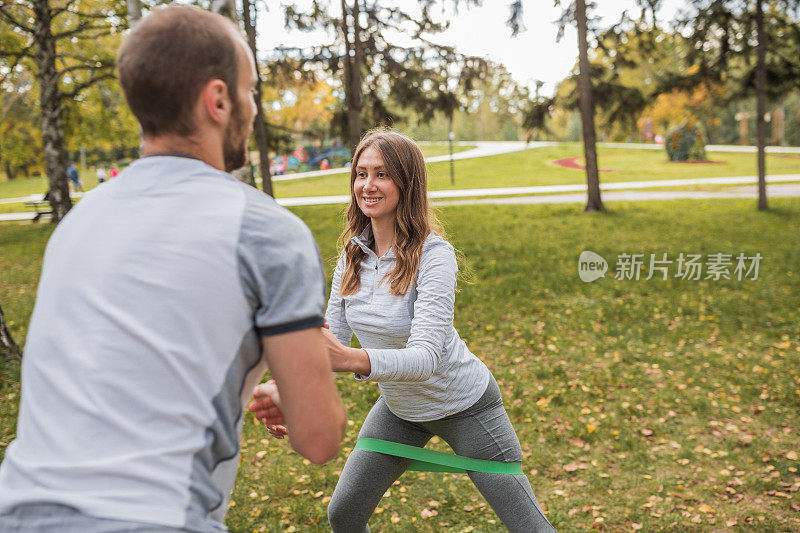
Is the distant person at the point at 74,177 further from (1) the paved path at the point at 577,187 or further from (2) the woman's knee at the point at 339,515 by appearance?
(2) the woman's knee at the point at 339,515

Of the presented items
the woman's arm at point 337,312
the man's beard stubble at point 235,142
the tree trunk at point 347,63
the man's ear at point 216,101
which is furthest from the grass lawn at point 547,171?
the man's ear at point 216,101

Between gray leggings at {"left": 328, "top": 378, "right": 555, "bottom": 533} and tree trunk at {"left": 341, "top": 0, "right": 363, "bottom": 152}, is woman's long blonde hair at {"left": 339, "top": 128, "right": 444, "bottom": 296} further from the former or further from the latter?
tree trunk at {"left": 341, "top": 0, "right": 363, "bottom": 152}

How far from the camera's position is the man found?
1.06 m

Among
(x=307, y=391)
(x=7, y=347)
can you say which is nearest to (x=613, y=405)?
(x=307, y=391)

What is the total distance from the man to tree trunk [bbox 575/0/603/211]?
50.9 ft

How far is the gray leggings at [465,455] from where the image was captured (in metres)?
2.48

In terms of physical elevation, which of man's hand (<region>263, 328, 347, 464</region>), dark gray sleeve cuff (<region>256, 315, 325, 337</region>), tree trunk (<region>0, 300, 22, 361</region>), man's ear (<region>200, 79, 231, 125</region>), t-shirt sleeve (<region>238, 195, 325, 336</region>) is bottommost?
tree trunk (<region>0, 300, 22, 361</region>)

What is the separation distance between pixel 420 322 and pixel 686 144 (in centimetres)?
4309

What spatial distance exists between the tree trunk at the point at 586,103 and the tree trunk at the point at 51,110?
1232 cm

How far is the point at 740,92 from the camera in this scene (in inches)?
658

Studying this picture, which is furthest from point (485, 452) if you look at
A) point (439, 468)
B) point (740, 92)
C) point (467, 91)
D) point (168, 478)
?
point (740, 92)

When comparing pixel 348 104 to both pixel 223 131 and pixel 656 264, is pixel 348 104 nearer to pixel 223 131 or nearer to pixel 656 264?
pixel 656 264

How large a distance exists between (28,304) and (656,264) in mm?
9700

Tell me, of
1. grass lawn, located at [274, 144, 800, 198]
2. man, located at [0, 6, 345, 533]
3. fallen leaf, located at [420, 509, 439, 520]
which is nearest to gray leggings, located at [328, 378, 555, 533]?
man, located at [0, 6, 345, 533]
